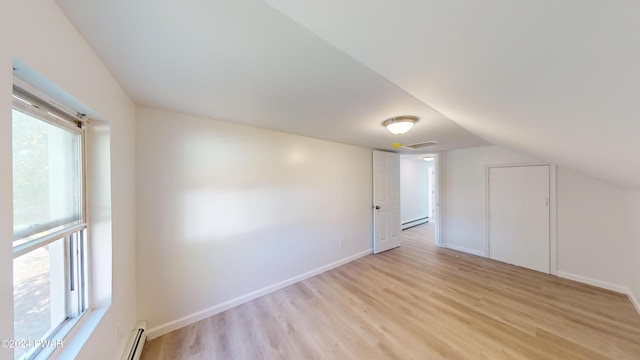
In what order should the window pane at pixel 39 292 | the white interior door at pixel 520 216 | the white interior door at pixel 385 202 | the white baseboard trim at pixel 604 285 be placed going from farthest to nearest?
1. the white interior door at pixel 385 202
2. the white interior door at pixel 520 216
3. the white baseboard trim at pixel 604 285
4. the window pane at pixel 39 292

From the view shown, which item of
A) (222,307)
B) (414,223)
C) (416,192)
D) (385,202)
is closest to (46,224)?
(222,307)

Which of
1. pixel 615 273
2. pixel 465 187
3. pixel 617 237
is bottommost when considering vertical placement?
pixel 615 273

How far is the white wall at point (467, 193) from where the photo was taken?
3.66 m

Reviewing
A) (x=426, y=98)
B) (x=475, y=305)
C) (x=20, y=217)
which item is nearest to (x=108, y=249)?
(x=20, y=217)

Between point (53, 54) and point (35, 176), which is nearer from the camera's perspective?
point (53, 54)

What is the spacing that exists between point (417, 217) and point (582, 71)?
645 centimetres

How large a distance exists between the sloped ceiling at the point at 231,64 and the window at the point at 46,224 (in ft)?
1.43

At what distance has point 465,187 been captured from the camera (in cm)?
394

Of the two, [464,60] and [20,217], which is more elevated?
[464,60]

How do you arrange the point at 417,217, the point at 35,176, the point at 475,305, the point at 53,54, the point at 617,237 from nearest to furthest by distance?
the point at 53,54
the point at 35,176
the point at 475,305
the point at 617,237
the point at 417,217

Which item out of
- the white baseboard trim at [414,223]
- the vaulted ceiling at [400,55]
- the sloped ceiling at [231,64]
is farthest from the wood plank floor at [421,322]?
the white baseboard trim at [414,223]

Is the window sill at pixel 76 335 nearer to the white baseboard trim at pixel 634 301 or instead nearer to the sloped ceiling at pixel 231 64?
the sloped ceiling at pixel 231 64

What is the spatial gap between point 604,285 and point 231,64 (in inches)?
192

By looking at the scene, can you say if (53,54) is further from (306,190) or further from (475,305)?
(475,305)
